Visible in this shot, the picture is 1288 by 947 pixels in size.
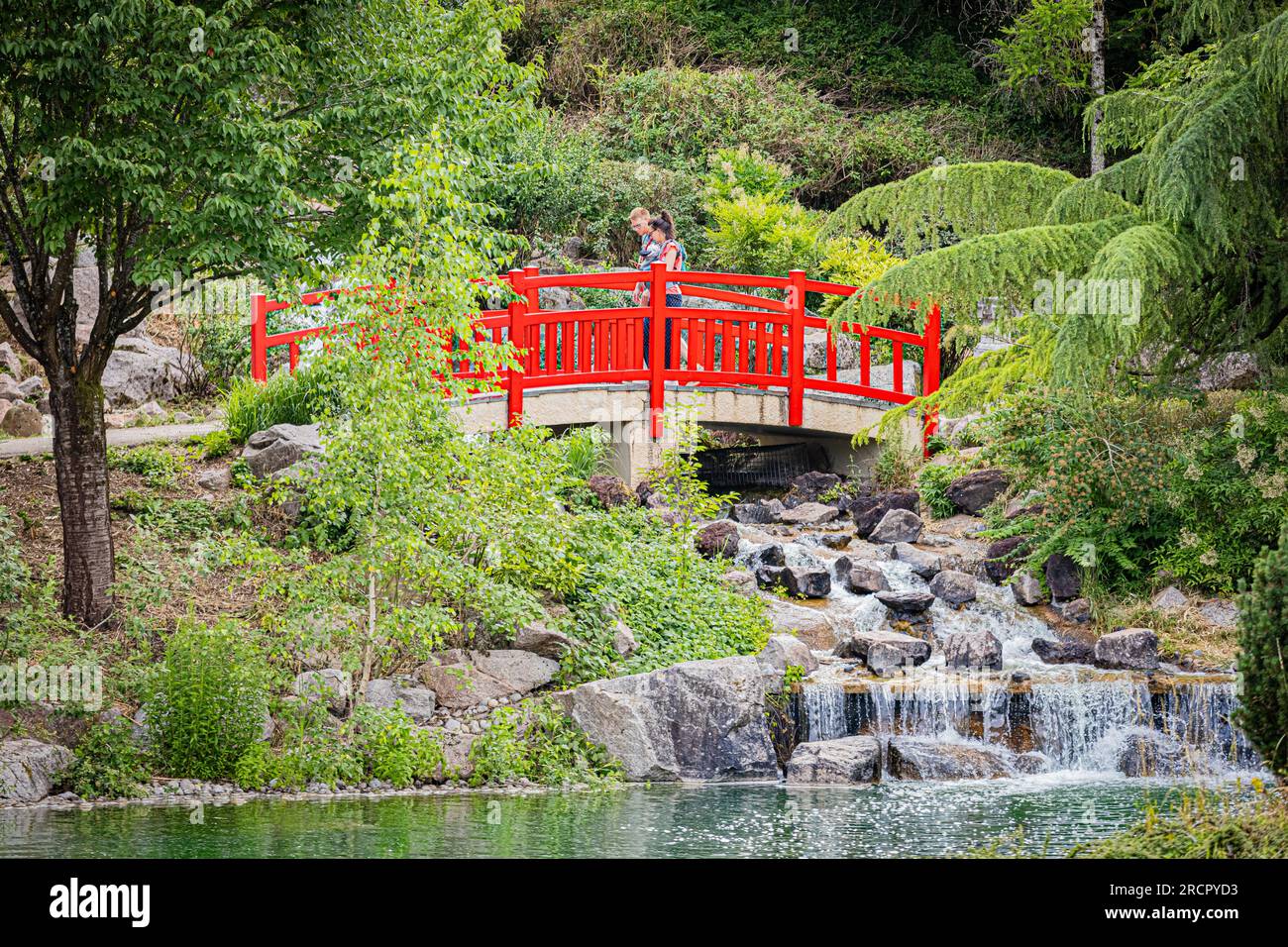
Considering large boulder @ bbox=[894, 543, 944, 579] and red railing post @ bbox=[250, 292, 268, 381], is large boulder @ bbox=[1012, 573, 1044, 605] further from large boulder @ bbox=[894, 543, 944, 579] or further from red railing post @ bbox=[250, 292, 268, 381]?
red railing post @ bbox=[250, 292, 268, 381]

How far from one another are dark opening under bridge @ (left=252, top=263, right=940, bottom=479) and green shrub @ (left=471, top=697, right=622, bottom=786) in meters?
4.65

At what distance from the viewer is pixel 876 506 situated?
15.4m

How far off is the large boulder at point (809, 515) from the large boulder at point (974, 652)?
3.88m

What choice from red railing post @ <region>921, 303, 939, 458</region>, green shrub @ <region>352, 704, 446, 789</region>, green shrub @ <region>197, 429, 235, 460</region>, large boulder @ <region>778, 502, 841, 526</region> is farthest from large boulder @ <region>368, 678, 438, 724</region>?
red railing post @ <region>921, 303, 939, 458</region>

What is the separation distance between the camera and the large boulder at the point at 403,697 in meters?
10.2

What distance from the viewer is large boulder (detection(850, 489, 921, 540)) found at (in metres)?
15.2

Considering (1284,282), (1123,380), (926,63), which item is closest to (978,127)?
(926,63)

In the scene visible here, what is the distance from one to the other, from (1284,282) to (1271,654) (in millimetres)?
5048

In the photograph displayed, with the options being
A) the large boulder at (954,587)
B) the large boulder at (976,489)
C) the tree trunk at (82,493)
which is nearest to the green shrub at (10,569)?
the tree trunk at (82,493)

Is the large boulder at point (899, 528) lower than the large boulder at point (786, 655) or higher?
higher

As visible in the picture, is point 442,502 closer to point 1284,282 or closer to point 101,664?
point 101,664

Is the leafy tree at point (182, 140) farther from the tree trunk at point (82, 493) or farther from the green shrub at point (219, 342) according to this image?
the green shrub at point (219, 342)

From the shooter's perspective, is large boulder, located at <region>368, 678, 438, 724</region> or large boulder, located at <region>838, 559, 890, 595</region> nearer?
large boulder, located at <region>368, 678, 438, 724</region>

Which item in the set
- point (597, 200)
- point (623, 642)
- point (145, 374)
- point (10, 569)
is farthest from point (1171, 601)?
point (597, 200)
